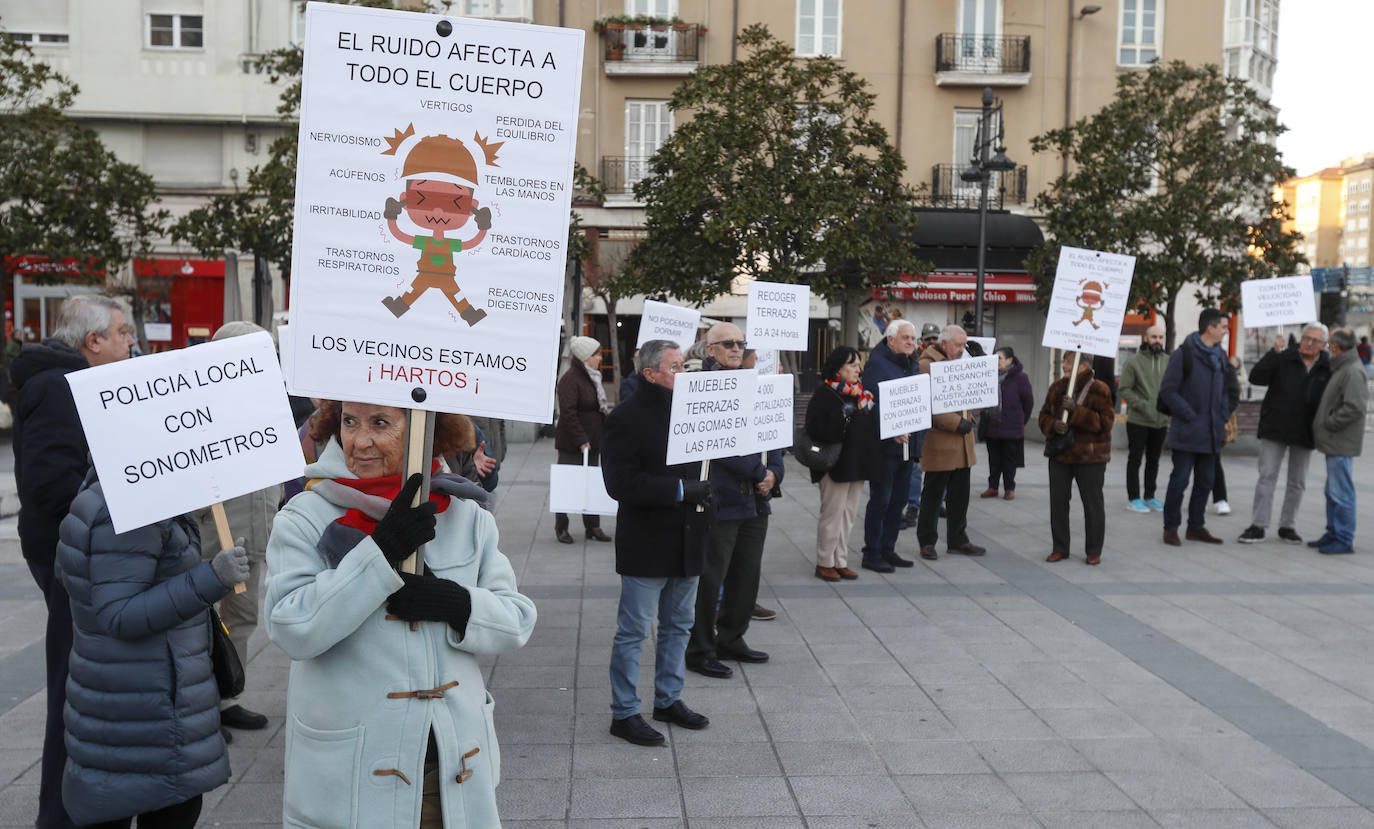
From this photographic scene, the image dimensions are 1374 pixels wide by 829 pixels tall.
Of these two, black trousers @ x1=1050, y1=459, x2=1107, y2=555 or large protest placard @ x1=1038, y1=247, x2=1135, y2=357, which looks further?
large protest placard @ x1=1038, y1=247, x2=1135, y2=357

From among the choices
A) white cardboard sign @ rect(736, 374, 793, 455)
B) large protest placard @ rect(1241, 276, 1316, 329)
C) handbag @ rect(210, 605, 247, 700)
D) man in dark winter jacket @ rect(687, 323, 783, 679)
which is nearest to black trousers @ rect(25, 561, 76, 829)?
handbag @ rect(210, 605, 247, 700)

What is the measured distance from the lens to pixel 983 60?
3231cm

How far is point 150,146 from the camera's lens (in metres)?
32.4

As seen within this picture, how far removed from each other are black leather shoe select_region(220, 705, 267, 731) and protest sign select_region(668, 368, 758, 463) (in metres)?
2.29

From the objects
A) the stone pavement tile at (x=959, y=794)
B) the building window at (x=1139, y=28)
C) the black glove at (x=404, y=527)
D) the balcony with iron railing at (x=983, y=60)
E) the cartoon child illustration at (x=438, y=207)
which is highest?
the building window at (x=1139, y=28)

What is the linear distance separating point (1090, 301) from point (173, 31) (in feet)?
96.3

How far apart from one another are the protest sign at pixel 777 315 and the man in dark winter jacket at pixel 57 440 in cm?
584

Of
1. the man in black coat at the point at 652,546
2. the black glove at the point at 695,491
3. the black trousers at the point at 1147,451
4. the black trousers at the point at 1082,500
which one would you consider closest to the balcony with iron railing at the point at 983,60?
the black trousers at the point at 1147,451

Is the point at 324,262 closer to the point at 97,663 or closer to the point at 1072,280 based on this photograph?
the point at 97,663

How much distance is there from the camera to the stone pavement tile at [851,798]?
4.73m

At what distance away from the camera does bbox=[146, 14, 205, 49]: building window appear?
105 ft

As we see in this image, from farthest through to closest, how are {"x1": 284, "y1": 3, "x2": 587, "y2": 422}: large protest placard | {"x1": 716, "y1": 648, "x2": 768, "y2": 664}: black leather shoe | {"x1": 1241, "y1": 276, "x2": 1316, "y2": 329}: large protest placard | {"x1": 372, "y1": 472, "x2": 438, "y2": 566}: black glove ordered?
1. {"x1": 1241, "y1": 276, "x2": 1316, "y2": 329}: large protest placard
2. {"x1": 716, "y1": 648, "x2": 768, "y2": 664}: black leather shoe
3. {"x1": 284, "y1": 3, "x2": 587, "y2": 422}: large protest placard
4. {"x1": 372, "y1": 472, "x2": 438, "y2": 566}: black glove

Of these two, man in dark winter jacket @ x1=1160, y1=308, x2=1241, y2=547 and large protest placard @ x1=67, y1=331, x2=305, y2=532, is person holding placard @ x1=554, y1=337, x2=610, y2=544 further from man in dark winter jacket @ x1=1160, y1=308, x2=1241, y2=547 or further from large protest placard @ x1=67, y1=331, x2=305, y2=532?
large protest placard @ x1=67, y1=331, x2=305, y2=532

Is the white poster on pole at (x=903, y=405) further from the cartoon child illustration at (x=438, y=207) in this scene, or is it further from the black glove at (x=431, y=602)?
the black glove at (x=431, y=602)
